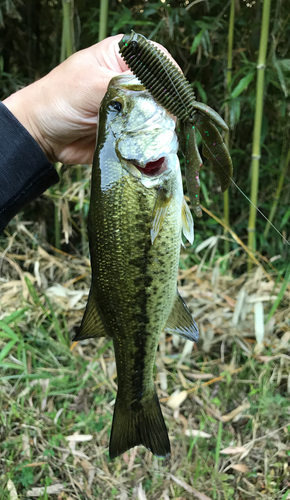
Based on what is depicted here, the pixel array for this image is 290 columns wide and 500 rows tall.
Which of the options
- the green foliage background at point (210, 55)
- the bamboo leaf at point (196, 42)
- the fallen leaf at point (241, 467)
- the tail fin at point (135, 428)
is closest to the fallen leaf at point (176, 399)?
the fallen leaf at point (241, 467)

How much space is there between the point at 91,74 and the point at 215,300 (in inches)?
58.9

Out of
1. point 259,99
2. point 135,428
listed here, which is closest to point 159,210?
point 135,428

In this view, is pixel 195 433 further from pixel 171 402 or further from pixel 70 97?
pixel 70 97

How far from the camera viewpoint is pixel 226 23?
2129 mm

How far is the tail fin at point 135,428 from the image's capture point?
1101 millimetres

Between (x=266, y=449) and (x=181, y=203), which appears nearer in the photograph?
(x=181, y=203)

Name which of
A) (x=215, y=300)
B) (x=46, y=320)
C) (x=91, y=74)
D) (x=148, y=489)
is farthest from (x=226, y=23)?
(x=148, y=489)

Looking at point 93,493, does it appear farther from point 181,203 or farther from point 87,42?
point 87,42

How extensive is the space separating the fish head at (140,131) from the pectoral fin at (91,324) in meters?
0.39

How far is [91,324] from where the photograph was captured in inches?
40.8

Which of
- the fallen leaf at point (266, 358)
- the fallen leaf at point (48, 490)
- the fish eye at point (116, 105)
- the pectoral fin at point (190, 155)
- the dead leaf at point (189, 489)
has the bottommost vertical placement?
the fallen leaf at point (48, 490)

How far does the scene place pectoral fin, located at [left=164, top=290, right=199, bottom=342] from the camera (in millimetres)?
1068

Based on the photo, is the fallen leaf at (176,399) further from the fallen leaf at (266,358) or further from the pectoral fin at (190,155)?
the pectoral fin at (190,155)

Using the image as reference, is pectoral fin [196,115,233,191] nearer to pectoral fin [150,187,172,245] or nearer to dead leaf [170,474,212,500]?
pectoral fin [150,187,172,245]
